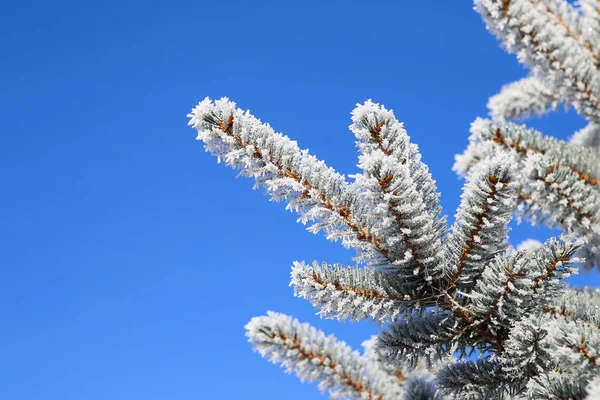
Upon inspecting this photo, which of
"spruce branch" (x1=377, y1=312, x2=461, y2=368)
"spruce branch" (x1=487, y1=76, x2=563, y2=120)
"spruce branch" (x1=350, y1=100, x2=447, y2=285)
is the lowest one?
"spruce branch" (x1=377, y1=312, x2=461, y2=368)

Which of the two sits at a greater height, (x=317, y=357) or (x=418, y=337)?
(x=418, y=337)

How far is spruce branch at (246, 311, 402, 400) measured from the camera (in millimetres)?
1557

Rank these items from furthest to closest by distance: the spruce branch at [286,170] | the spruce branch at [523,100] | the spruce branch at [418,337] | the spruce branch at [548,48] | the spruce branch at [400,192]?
the spruce branch at [523,100] < the spruce branch at [548,48] < the spruce branch at [418,337] < the spruce branch at [286,170] < the spruce branch at [400,192]

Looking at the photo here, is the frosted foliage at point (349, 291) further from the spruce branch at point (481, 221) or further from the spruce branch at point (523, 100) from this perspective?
the spruce branch at point (523, 100)

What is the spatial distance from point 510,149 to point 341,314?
74.8 inches

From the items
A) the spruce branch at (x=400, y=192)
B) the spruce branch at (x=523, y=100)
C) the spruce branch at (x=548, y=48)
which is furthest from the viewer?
the spruce branch at (x=523, y=100)

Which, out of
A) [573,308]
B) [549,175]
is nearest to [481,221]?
[573,308]

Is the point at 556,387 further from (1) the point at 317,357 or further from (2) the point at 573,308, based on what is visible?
(2) the point at 573,308

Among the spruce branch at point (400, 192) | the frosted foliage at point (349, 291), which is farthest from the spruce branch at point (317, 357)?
the spruce branch at point (400, 192)

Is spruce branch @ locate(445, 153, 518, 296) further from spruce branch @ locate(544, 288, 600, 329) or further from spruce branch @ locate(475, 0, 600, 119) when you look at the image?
spruce branch @ locate(475, 0, 600, 119)

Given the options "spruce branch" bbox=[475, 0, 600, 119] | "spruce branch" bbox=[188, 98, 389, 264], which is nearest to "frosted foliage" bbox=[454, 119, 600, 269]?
"spruce branch" bbox=[475, 0, 600, 119]

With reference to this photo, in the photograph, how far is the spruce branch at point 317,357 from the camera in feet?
5.11

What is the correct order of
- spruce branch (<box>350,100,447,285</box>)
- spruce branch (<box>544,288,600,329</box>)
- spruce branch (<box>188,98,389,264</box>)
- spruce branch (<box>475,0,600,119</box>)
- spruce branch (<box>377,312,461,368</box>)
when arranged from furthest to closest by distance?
spruce branch (<box>475,0,600,119</box>), spruce branch (<box>544,288,600,329</box>), spruce branch (<box>377,312,461,368</box>), spruce branch (<box>188,98,389,264</box>), spruce branch (<box>350,100,447,285</box>)

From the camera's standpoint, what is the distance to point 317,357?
1.62 meters
